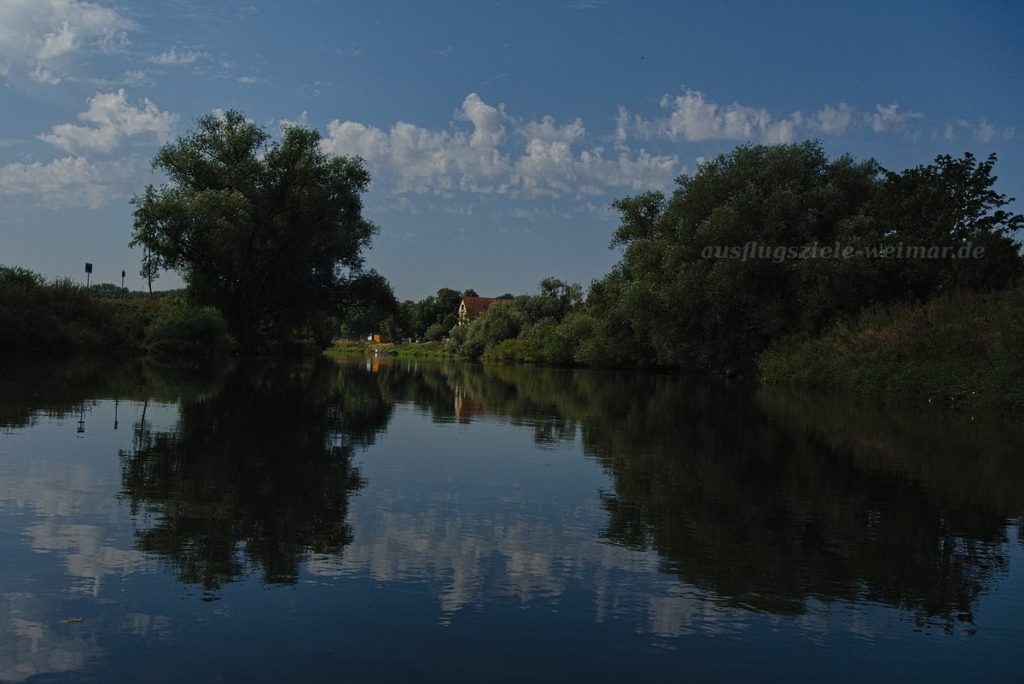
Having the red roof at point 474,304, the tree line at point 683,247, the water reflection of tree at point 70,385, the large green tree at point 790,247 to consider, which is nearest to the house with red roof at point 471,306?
the red roof at point 474,304

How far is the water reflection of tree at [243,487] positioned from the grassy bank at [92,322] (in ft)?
89.8

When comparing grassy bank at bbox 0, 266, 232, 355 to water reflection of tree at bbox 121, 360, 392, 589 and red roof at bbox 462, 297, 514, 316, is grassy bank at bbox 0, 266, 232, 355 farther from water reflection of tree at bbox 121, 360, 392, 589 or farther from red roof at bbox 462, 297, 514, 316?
red roof at bbox 462, 297, 514, 316

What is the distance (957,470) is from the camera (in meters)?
12.4

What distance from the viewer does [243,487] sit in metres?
8.56

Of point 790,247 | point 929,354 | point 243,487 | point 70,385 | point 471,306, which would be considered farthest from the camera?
point 471,306

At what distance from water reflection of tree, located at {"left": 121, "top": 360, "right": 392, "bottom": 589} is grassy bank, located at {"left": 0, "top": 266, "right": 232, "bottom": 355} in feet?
89.8

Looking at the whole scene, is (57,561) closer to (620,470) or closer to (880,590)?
(880,590)

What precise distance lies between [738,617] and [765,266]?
1621 inches

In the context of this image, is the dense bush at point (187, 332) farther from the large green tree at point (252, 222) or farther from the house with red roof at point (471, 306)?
the house with red roof at point (471, 306)

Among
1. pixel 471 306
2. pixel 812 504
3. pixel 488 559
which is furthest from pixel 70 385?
pixel 471 306

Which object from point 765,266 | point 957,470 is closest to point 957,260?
point 765,266

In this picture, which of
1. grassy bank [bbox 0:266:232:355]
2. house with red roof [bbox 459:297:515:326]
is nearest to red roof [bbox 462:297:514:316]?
house with red roof [bbox 459:297:515:326]

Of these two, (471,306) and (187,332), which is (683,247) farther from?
(471,306)

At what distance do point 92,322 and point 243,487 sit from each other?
135 ft
